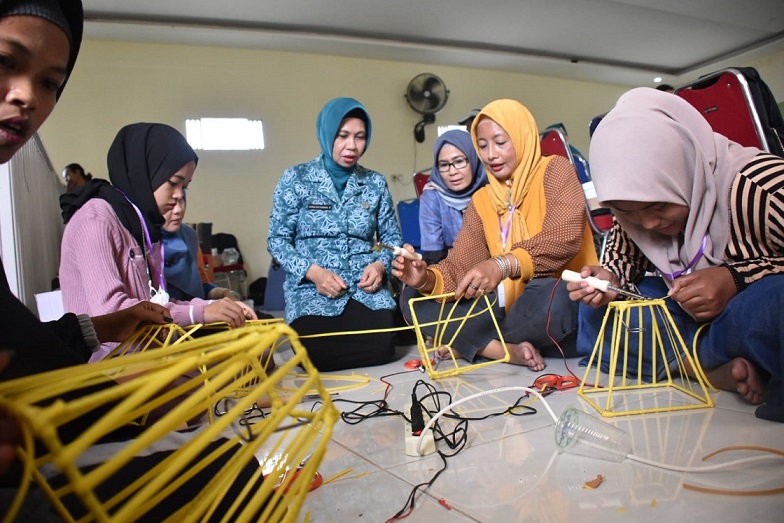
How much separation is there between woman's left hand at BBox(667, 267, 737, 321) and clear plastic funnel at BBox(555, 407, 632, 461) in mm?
332

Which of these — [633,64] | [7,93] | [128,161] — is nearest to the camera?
[7,93]

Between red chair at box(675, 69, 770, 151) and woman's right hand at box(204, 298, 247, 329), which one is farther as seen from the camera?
red chair at box(675, 69, 770, 151)

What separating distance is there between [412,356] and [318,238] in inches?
23.8

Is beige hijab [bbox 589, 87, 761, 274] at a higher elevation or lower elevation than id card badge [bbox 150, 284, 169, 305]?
higher

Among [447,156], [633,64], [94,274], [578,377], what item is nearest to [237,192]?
[447,156]

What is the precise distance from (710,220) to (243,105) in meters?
4.71

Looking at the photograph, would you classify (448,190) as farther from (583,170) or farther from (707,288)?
(707,288)

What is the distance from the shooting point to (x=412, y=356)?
2131 millimetres

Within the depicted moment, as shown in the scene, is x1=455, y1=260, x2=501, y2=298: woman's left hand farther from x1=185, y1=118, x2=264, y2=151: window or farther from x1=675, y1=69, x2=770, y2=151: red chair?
x1=185, y1=118, x2=264, y2=151: window

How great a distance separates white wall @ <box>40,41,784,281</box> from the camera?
4551 mm

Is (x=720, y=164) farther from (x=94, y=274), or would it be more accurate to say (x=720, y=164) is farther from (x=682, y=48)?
(x=682, y=48)

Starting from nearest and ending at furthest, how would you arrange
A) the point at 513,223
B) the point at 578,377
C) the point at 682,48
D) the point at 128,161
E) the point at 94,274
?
1. the point at 94,274
2. the point at 578,377
3. the point at 128,161
4. the point at 513,223
5. the point at 682,48

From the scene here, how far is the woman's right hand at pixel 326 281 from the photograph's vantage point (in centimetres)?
200

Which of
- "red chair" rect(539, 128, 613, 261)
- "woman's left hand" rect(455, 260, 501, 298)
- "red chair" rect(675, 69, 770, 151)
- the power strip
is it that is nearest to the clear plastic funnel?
the power strip
